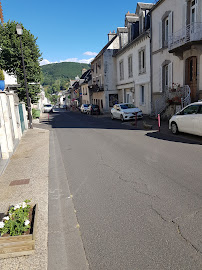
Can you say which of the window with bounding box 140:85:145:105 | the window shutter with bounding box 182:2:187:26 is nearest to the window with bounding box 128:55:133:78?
the window with bounding box 140:85:145:105

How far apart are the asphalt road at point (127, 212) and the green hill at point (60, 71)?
477 feet

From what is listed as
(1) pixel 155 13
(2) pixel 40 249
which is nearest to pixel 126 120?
(1) pixel 155 13

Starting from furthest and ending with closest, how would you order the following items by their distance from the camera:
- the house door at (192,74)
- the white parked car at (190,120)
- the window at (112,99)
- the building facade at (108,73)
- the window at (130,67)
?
the window at (112,99) → the building facade at (108,73) → the window at (130,67) → the house door at (192,74) → the white parked car at (190,120)

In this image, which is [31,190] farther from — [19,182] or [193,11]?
[193,11]

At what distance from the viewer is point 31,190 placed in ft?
15.9

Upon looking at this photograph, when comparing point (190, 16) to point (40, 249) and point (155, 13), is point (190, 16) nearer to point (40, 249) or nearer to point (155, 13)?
point (155, 13)

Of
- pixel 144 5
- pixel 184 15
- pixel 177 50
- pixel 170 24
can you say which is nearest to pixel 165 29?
pixel 170 24

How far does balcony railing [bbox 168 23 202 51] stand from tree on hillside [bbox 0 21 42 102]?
506 inches

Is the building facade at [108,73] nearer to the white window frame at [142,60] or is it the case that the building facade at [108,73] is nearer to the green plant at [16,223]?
the white window frame at [142,60]

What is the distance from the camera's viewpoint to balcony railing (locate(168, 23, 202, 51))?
1319 centimetres

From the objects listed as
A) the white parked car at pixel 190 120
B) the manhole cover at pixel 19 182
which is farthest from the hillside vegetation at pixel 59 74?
the manhole cover at pixel 19 182

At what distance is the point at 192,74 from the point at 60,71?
147555mm

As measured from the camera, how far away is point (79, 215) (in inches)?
150

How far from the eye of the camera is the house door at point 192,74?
48.2ft
